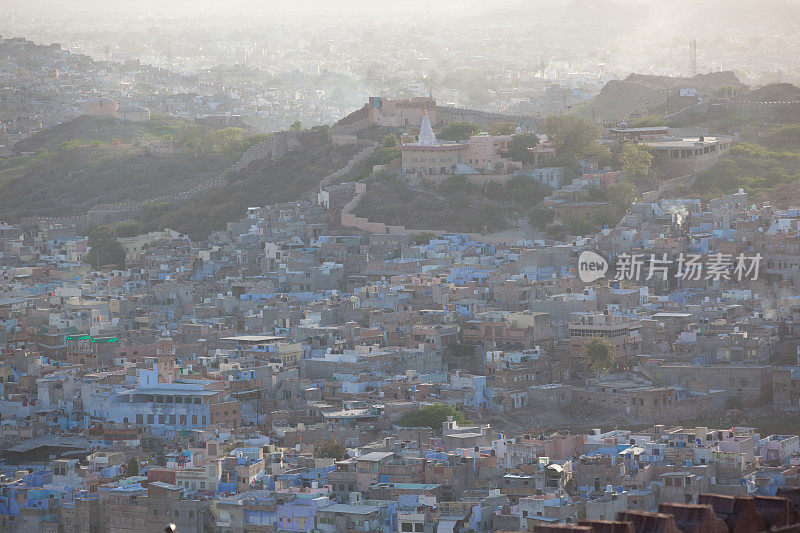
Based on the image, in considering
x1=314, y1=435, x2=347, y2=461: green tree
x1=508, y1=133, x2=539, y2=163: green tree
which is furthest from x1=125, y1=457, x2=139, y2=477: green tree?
x1=508, y1=133, x2=539, y2=163: green tree

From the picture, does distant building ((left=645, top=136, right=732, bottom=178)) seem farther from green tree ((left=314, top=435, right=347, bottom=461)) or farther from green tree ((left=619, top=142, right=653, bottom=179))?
green tree ((left=314, top=435, right=347, bottom=461))

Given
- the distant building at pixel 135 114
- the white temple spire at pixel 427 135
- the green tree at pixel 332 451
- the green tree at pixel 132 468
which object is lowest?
the green tree at pixel 132 468

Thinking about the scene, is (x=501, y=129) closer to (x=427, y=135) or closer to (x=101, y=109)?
Answer: (x=427, y=135)

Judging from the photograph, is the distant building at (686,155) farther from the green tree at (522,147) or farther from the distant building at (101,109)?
the distant building at (101,109)

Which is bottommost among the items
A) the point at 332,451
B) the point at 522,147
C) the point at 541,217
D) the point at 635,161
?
the point at 332,451

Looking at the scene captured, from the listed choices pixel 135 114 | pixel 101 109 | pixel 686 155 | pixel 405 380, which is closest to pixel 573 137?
pixel 686 155

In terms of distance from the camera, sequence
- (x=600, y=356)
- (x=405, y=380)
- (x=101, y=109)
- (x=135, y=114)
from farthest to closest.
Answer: (x=101, y=109) < (x=135, y=114) < (x=600, y=356) < (x=405, y=380)

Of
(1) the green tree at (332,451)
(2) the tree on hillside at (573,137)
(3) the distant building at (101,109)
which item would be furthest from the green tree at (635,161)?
(3) the distant building at (101,109)
